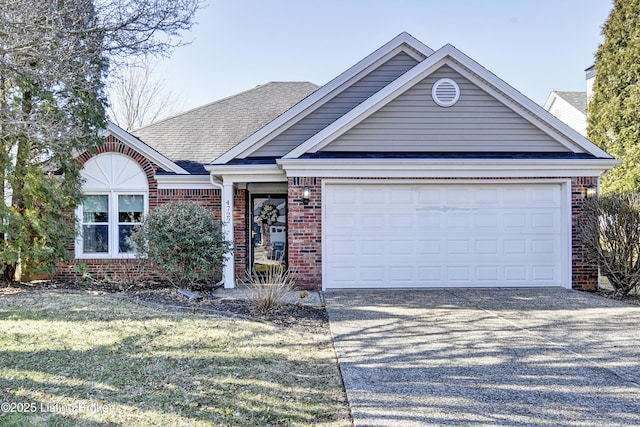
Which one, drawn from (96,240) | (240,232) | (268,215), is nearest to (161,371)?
(240,232)

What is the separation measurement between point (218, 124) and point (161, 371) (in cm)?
975

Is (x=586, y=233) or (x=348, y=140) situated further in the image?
(x=348, y=140)

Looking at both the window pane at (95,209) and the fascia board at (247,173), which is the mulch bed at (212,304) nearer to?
the window pane at (95,209)

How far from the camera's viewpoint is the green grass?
3490 mm

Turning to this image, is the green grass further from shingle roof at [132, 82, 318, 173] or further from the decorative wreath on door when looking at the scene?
shingle roof at [132, 82, 318, 173]

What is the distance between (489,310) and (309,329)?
10.5ft

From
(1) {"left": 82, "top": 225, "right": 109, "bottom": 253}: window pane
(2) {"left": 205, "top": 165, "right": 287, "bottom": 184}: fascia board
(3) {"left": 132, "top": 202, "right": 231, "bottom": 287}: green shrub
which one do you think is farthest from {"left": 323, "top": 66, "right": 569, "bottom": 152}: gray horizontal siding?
(1) {"left": 82, "top": 225, "right": 109, "bottom": 253}: window pane

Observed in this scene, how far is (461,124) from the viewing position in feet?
32.1

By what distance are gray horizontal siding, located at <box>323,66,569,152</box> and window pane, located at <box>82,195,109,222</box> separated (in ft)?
21.9

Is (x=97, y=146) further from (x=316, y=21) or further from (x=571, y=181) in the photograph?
(x=571, y=181)

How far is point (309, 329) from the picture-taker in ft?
20.3

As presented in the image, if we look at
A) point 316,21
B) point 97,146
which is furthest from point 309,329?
point 316,21

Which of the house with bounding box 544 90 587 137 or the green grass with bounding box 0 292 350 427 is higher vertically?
the house with bounding box 544 90 587 137

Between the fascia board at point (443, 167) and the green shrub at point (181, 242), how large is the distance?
212 cm
